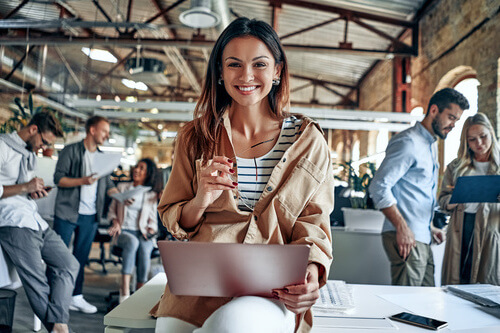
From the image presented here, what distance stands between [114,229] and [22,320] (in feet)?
3.69

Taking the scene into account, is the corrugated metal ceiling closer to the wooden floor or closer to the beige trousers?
the wooden floor

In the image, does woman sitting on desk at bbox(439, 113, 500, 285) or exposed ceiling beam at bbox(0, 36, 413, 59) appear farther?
exposed ceiling beam at bbox(0, 36, 413, 59)

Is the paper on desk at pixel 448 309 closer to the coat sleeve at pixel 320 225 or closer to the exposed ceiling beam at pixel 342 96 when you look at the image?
the coat sleeve at pixel 320 225

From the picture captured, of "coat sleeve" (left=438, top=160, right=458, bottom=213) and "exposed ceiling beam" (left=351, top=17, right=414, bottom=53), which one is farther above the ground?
"exposed ceiling beam" (left=351, top=17, right=414, bottom=53)

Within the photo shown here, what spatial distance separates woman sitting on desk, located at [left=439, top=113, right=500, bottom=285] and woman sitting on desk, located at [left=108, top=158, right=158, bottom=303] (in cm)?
263

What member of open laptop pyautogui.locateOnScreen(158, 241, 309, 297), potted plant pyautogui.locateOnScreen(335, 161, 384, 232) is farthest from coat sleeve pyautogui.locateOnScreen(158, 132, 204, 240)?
potted plant pyautogui.locateOnScreen(335, 161, 384, 232)

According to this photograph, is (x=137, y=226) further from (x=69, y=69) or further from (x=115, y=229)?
(x=69, y=69)

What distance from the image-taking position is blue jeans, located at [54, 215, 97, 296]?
3656 mm

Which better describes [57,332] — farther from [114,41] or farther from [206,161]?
[114,41]

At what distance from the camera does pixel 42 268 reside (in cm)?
269

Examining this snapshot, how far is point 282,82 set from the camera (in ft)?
4.74

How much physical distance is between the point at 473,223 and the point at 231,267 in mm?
2275

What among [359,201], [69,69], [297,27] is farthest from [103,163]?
[69,69]

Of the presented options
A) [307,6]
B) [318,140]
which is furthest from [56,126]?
[307,6]
